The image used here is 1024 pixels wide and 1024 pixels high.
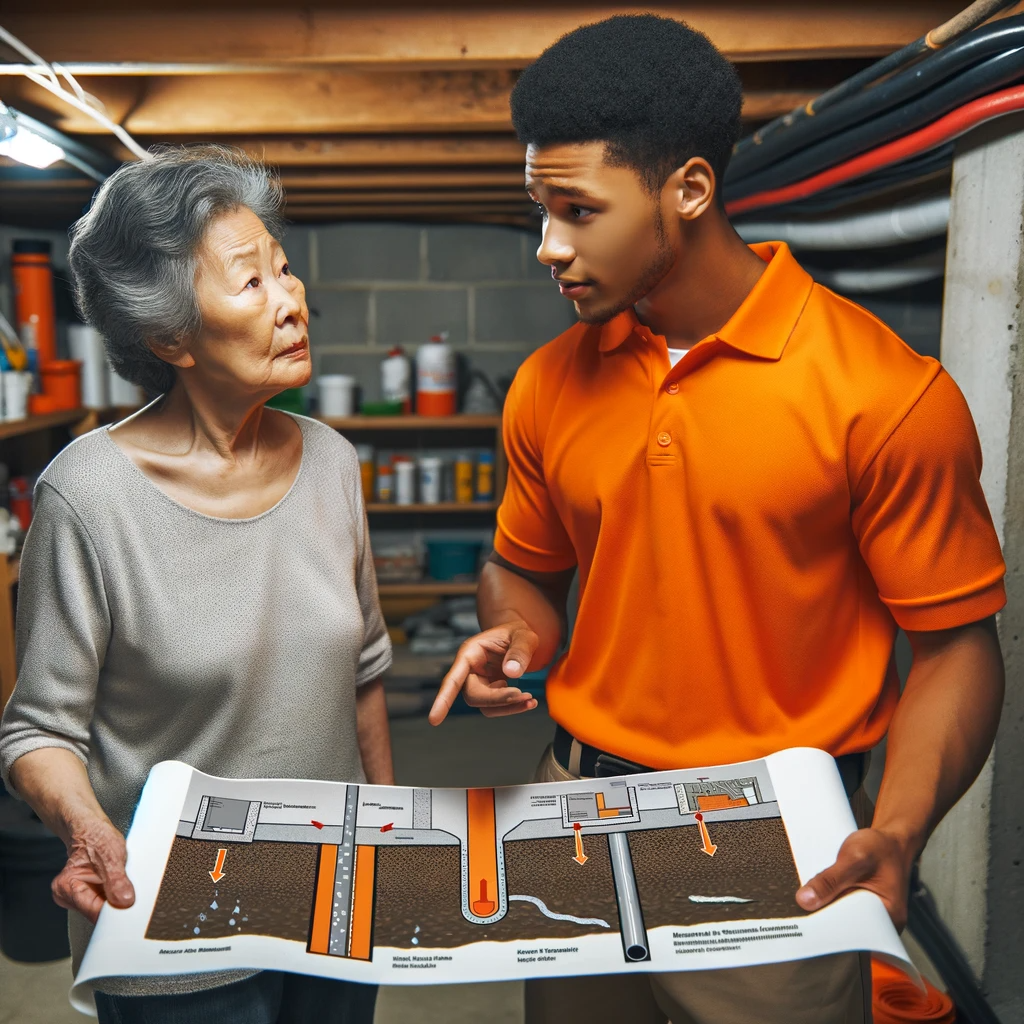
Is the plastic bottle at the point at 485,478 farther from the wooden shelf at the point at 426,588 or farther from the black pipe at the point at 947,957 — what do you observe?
the black pipe at the point at 947,957

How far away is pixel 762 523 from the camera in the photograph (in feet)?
3.45

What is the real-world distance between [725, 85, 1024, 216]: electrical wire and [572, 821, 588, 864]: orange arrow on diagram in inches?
50.7

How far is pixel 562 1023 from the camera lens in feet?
4.01

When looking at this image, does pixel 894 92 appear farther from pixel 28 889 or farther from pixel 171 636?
pixel 28 889

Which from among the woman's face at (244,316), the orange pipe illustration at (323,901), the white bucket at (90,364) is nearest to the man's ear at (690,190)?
the woman's face at (244,316)

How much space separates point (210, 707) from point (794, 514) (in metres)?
0.69

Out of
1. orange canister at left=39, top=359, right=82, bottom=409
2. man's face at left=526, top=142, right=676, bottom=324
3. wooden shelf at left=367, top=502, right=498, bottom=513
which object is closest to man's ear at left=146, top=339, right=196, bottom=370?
man's face at left=526, top=142, right=676, bottom=324

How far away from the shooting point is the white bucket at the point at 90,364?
12.6ft

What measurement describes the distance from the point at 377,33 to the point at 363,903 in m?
1.51

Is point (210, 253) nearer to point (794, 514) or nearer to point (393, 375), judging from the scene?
point (794, 514)

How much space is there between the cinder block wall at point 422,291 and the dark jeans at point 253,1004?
3.65m

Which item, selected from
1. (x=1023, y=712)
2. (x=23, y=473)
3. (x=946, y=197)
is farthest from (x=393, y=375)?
(x=1023, y=712)

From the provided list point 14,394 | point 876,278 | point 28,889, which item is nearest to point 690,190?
point 28,889

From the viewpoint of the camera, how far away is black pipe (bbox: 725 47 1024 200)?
1.47 metres
